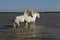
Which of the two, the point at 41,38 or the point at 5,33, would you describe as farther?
the point at 5,33

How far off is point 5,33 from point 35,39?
10.0ft

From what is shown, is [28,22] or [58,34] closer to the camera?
[58,34]

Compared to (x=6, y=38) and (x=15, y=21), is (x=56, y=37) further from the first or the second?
(x=15, y=21)

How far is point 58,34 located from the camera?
18734 millimetres

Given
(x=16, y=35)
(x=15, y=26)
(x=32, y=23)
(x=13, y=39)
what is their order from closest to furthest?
1. (x=13, y=39)
2. (x=16, y=35)
3. (x=15, y=26)
4. (x=32, y=23)

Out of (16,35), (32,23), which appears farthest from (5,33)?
(32,23)

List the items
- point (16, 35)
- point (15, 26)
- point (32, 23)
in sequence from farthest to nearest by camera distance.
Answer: point (32, 23) → point (15, 26) → point (16, 35)

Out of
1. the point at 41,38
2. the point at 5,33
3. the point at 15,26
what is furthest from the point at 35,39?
the point at 15,26

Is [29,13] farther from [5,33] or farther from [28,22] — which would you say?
[5,33]

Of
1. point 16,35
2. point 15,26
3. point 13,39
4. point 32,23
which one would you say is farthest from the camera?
point 32,23

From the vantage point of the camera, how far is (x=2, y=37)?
57.8 feet

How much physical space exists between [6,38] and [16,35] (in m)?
1.33

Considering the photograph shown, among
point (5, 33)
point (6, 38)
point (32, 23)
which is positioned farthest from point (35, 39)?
point (32, 23)

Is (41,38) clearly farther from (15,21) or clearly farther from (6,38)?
(15,21)
